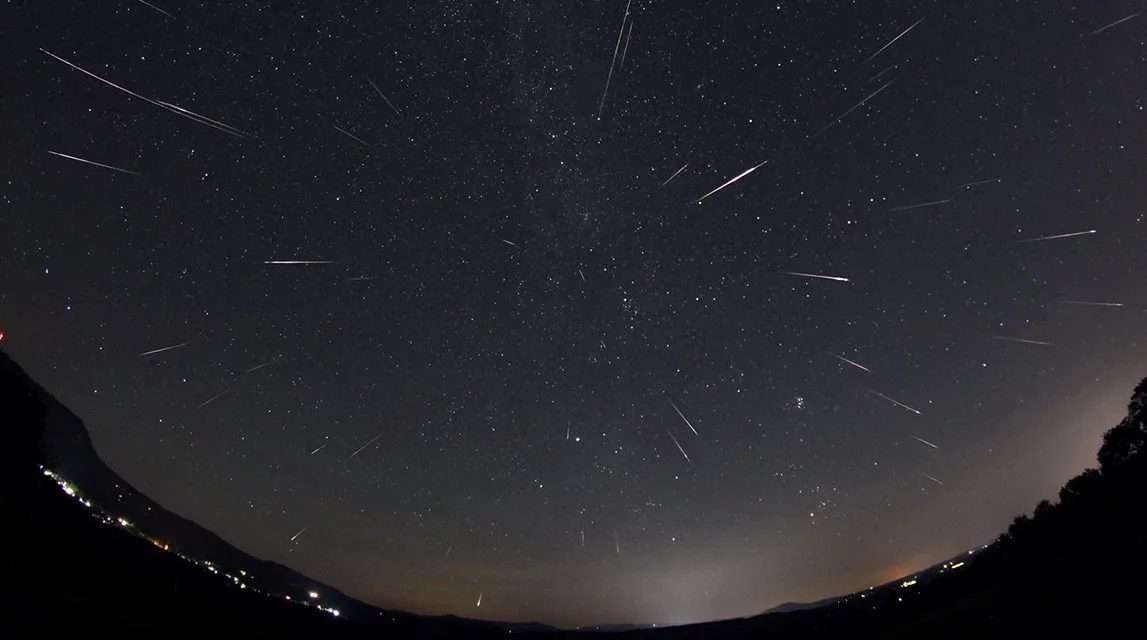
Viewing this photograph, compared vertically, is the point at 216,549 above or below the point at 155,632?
above

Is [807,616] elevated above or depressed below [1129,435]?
below

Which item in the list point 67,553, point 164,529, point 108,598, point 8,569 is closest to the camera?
point 8,569

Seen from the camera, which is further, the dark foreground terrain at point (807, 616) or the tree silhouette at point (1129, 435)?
the tree silhouette at point (1129, 435)

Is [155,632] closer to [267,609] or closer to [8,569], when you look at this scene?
[8,569]

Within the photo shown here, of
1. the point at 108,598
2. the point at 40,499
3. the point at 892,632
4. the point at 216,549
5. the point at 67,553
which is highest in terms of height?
the point at 216,549

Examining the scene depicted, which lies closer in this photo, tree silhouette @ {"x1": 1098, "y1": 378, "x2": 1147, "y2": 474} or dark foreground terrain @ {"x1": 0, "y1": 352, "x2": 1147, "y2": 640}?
dark foreground terrain @ {"x1": 0, "y1": 352, "x2": 1147, "y2": 640}

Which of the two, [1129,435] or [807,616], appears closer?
[1129,435]

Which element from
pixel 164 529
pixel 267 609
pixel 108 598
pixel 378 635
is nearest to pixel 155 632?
Answer: pixel 108 598

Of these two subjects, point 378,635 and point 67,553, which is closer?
point 67,553
